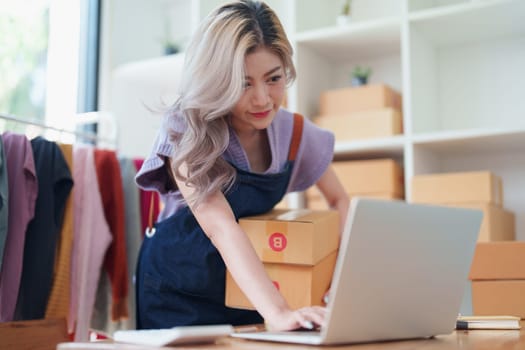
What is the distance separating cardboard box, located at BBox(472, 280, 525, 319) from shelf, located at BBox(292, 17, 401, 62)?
3.69 ft

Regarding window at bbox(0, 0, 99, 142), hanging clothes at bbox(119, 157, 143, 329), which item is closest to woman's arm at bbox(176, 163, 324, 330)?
hanging clothes at bbox(119, 157, 143, 329)

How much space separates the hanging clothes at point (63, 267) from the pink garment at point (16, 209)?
13 centimetres

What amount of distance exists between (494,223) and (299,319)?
1.30 metres

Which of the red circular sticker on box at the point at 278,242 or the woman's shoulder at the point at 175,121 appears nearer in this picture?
the red circular sticker on box at the point at 278,242

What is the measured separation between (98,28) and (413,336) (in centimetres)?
237

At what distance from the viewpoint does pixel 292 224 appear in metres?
1.12

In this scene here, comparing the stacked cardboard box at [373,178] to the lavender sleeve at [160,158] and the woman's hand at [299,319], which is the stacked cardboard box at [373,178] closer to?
the lavender sleeve at [160,158]

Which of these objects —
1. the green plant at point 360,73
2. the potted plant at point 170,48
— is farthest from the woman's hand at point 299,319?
the potted plant at point 170,48

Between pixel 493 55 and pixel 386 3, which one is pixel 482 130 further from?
pixel 386 3

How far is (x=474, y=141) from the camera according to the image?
7.02ft

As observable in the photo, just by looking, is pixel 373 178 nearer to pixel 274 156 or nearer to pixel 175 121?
pixel 274 156

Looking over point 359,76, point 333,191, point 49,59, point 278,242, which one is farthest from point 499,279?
point 49,59

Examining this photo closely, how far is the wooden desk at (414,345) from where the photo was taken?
0.74 m

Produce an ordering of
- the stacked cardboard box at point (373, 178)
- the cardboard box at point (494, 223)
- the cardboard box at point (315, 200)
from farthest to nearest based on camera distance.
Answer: the cardboard box at point (315, 200), the stacked cardboard box at point (373, 178), the cardboard box at point (494, 223)
